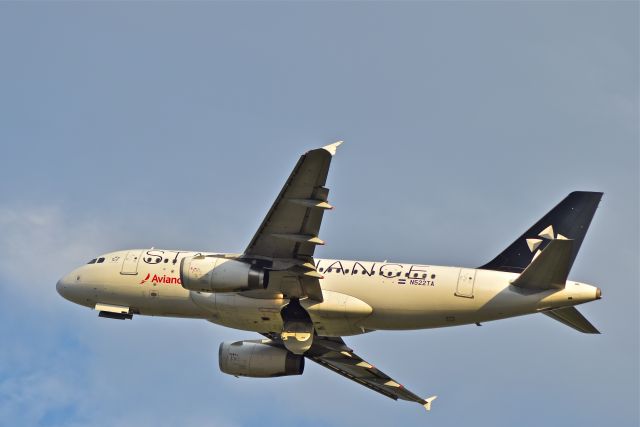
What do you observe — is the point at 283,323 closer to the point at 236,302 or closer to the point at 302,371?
the point at 236,302

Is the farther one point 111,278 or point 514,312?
point 111,278

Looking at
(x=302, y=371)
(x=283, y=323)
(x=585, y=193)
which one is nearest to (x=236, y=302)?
(x=283, y=323)

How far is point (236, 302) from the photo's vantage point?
57719 millimetres

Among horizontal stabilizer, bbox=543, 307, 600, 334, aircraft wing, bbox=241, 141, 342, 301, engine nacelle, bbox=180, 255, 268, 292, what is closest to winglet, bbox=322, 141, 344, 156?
aircraft wing, bbox=241, 141, 342, 301

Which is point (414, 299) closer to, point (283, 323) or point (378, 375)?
point (283, 323)

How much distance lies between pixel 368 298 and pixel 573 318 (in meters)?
9.05

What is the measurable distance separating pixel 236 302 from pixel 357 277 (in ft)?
18.3

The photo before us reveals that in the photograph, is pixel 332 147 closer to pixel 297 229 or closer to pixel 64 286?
pixel 297 229

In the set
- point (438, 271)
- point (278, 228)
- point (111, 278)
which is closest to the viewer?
point (278, 228)

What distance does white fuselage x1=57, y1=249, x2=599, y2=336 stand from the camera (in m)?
55.8

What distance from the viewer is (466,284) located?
56.4 metres

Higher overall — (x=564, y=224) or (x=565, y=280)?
(x=564, y=224)

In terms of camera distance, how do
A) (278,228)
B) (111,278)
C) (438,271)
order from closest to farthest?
(278,228), (438,271), (111,278)

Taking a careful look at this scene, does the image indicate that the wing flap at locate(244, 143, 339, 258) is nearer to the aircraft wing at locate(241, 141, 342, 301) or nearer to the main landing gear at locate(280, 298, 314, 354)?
the aircraft wing at locate(241, 141, 342, 301)
